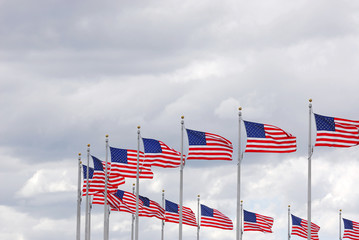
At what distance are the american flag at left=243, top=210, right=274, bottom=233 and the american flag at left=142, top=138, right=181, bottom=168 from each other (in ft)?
87.2

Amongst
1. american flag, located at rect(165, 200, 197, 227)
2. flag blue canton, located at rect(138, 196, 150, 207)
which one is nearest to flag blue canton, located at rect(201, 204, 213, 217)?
american flag, located at rect(165, 200, 197, 227)

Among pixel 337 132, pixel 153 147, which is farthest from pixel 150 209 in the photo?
pixel 337 132

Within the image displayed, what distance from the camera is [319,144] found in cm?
7206

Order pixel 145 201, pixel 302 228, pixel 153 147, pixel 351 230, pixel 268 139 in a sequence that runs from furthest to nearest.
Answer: pixel 351 230, pixel 302 228, pixel 145 201, pixel 153 147, pixel 268 139

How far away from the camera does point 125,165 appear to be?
81.9 meters

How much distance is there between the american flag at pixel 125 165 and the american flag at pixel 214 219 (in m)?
14.3

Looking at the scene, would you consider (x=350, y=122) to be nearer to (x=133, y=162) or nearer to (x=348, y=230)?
(x=133, y=162)

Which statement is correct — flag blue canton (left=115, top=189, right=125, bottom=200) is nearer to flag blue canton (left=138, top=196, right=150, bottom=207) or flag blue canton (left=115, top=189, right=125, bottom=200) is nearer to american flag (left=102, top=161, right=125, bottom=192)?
flag blue canton (left=138, top=196, right=150, bottom=207)

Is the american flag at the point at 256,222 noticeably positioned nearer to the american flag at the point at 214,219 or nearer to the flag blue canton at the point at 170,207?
the flag blue canton at the point at 170,207

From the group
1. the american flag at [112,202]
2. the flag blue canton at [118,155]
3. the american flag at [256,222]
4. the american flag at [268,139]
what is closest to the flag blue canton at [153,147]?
the flag blue canton at [118,155]

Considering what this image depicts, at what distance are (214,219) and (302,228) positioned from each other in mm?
16634

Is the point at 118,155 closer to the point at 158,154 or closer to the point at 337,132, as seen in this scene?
the point at 158,154

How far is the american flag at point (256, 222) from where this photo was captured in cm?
10350

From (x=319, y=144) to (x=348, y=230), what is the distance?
1674 inches
